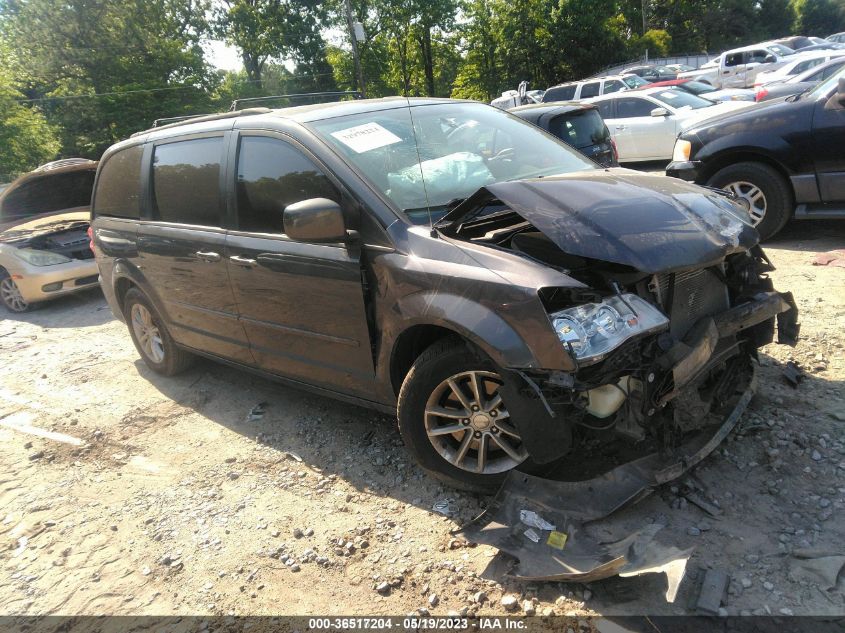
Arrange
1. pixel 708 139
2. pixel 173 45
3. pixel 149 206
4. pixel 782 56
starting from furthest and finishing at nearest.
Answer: pixel 173 45 → pixel 782 56 → pixel 708 139 → pixel 149 206

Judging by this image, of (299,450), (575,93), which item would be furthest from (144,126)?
(299,450)

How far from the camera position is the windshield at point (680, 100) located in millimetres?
11836

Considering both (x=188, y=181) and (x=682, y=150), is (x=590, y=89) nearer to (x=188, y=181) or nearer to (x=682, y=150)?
(x=682, y=150)

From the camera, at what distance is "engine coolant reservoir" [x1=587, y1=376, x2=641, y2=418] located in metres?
2.40

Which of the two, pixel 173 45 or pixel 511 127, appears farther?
pixel 173 45

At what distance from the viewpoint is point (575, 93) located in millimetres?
19281

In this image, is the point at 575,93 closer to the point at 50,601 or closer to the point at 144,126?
→ the point at 144,126

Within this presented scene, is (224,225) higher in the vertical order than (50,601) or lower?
higher

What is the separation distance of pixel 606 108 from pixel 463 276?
1132 cm

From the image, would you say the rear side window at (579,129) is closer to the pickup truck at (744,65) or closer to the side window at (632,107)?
the side window at (632,107)

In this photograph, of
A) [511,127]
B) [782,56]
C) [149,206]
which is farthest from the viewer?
[782,56]

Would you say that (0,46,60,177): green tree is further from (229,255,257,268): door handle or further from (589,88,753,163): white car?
(229,255,257,268): door handle

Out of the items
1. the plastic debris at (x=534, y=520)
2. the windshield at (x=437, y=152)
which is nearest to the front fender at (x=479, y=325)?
the windshield at (x=437, y=152)

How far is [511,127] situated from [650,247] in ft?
6.00
